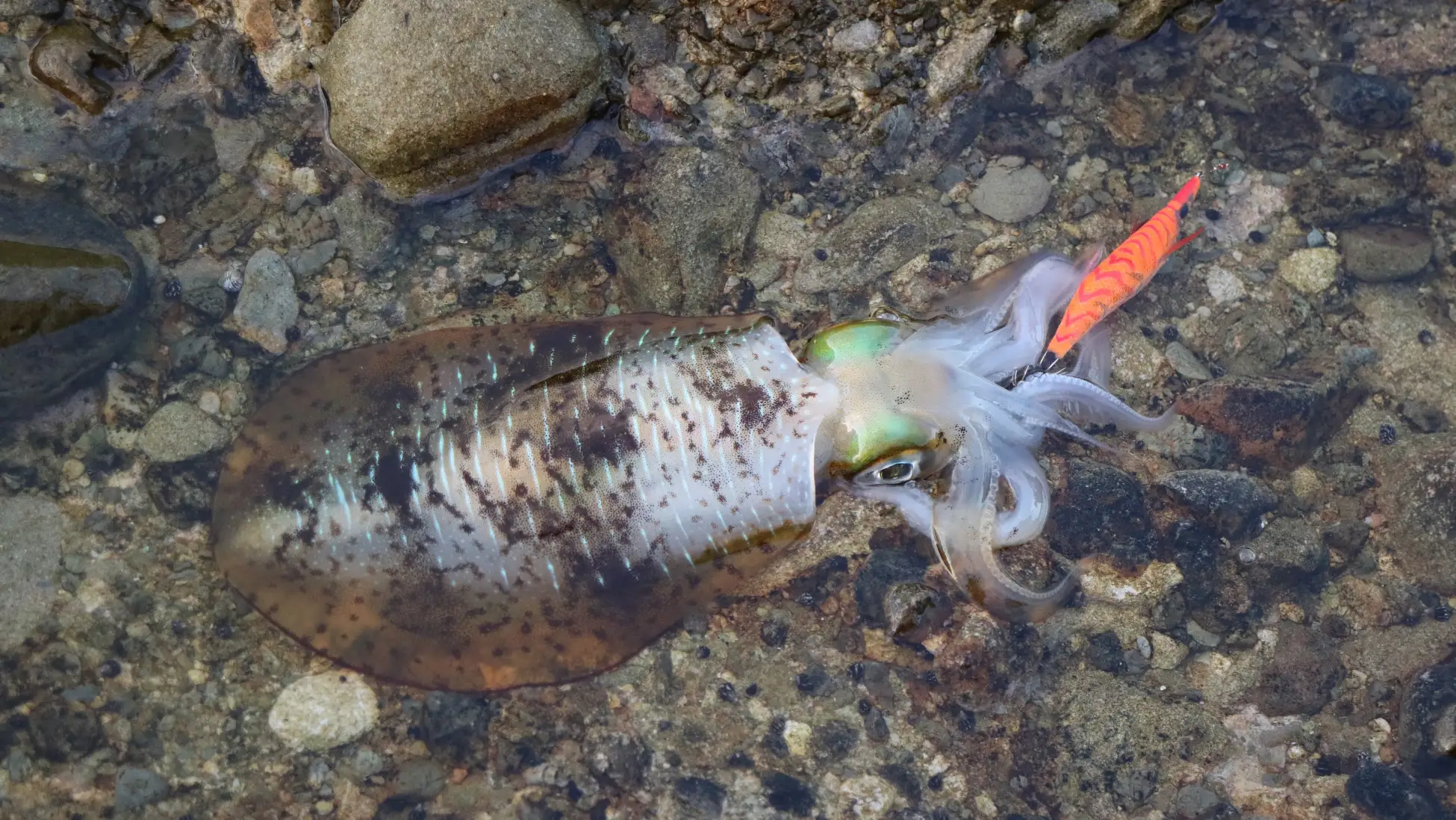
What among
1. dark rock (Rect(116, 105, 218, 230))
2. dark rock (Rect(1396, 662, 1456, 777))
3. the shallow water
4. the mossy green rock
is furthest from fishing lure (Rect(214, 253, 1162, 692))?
dark rock (Rect(1396, 662, 1456, 777))

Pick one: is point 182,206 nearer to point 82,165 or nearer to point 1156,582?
point 82,165

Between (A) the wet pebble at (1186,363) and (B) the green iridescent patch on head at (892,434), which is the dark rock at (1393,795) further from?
(B) the green iridescent patch on head at (892,434)

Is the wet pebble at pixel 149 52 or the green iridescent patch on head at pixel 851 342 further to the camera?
the wet pebble at pixel 149 52

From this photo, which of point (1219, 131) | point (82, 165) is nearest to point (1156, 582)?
point (1219, 131)

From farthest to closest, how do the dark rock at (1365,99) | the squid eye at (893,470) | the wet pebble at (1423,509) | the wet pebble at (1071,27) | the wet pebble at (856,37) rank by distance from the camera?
the dark rock at (1365,99) → the wet pebble at (1071,27) → the wet pebble at (856,37) → the wet pebble at (1423,509) → the squid eye at (893,470)

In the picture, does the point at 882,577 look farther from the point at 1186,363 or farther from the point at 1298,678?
the point at 1298,678

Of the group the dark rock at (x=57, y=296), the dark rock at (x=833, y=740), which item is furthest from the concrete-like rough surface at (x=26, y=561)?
the dark rock at (x=833, y=740)
